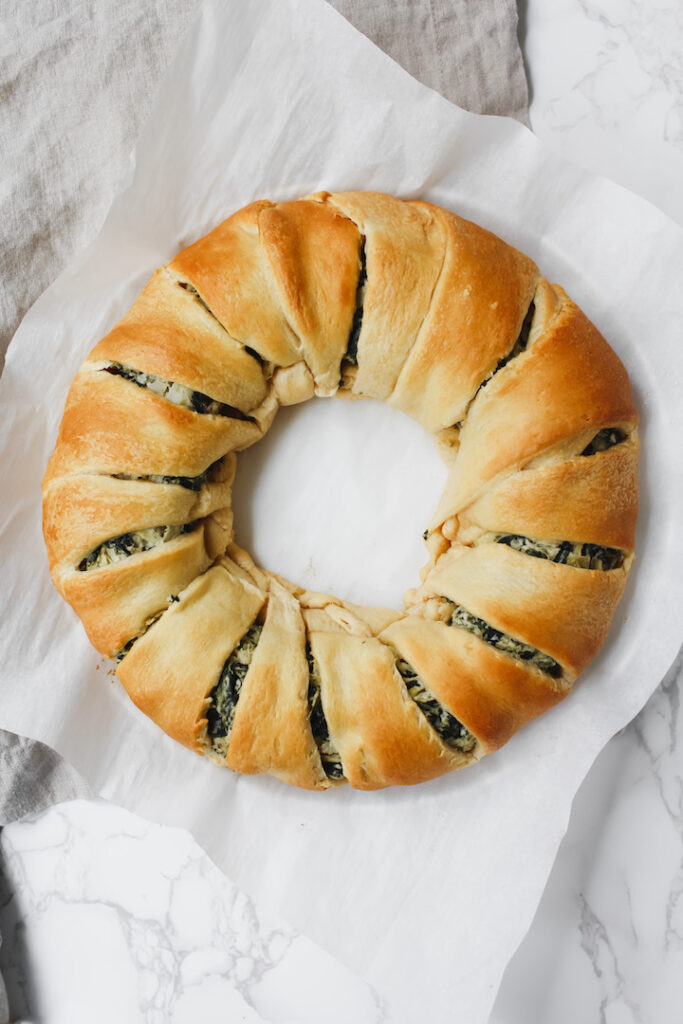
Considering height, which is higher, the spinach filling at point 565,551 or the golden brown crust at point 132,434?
the spinach filling at point 565,551

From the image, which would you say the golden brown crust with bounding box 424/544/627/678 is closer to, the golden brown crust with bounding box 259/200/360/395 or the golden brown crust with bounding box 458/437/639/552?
the golden brown crust with bounding box 458/437/639/552

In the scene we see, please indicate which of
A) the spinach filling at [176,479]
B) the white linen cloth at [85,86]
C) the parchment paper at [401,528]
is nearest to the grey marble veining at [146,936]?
the parchment paper at [401,528]

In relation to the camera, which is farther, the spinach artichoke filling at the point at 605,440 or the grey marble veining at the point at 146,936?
the grey marble veining at the point at 146,936

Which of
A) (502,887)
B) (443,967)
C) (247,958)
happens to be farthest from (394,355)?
(247,958)

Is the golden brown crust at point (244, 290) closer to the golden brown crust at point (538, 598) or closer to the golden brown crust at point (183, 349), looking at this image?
the golden brown crust at point (183, 349)

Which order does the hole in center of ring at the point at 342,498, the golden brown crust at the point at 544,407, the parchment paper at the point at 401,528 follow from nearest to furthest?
the golden brown crust at the point at 544,407 → the parchment paper at the point at 401,528 → the hole in center of ring at the point at 342,498

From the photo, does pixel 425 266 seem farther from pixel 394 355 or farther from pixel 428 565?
pixel 428 565

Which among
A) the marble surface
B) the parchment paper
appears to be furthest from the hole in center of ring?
the marble surface

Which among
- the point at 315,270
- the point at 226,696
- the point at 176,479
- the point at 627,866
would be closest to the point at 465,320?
the point at 315,270
